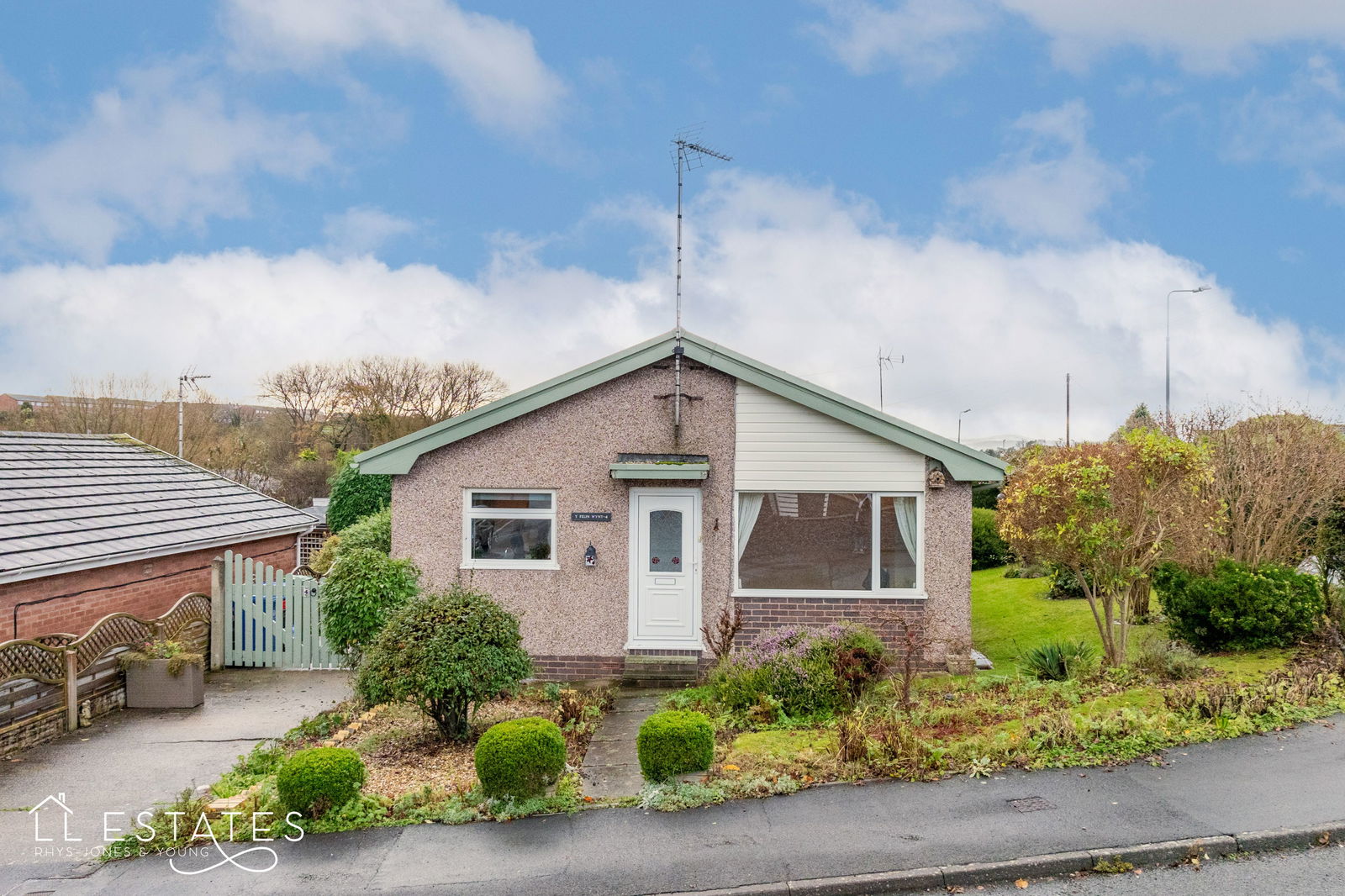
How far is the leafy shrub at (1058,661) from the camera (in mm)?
10016

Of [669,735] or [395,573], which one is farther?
[395,573]

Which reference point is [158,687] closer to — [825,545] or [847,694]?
[847,694]

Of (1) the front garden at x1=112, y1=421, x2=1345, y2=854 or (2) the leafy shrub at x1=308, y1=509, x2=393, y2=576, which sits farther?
(2) the leafy shrub at x1=308, y1=509, x2=393, y2=576

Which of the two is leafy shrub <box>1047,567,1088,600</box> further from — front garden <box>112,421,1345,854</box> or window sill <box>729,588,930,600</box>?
window sill <box>729,588,930,600</box>

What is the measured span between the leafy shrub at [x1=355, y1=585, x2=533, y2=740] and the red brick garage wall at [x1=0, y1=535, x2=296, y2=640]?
468cm

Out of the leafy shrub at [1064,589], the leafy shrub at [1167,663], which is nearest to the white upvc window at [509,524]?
the leafy shrub at [1167,663]

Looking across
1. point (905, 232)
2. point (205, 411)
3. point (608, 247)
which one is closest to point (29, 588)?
point (608, 247)

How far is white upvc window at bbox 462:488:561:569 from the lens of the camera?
11.3 meters

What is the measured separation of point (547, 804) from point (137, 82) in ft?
39.2

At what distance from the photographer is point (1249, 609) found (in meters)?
10.9

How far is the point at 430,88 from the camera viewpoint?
41.7 ft

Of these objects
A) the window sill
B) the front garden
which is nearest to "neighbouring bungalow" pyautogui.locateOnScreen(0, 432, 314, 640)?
the front garden

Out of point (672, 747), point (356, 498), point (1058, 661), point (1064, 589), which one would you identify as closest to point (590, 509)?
point (672, 747)

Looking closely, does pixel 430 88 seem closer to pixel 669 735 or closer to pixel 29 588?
pixel 29 588
